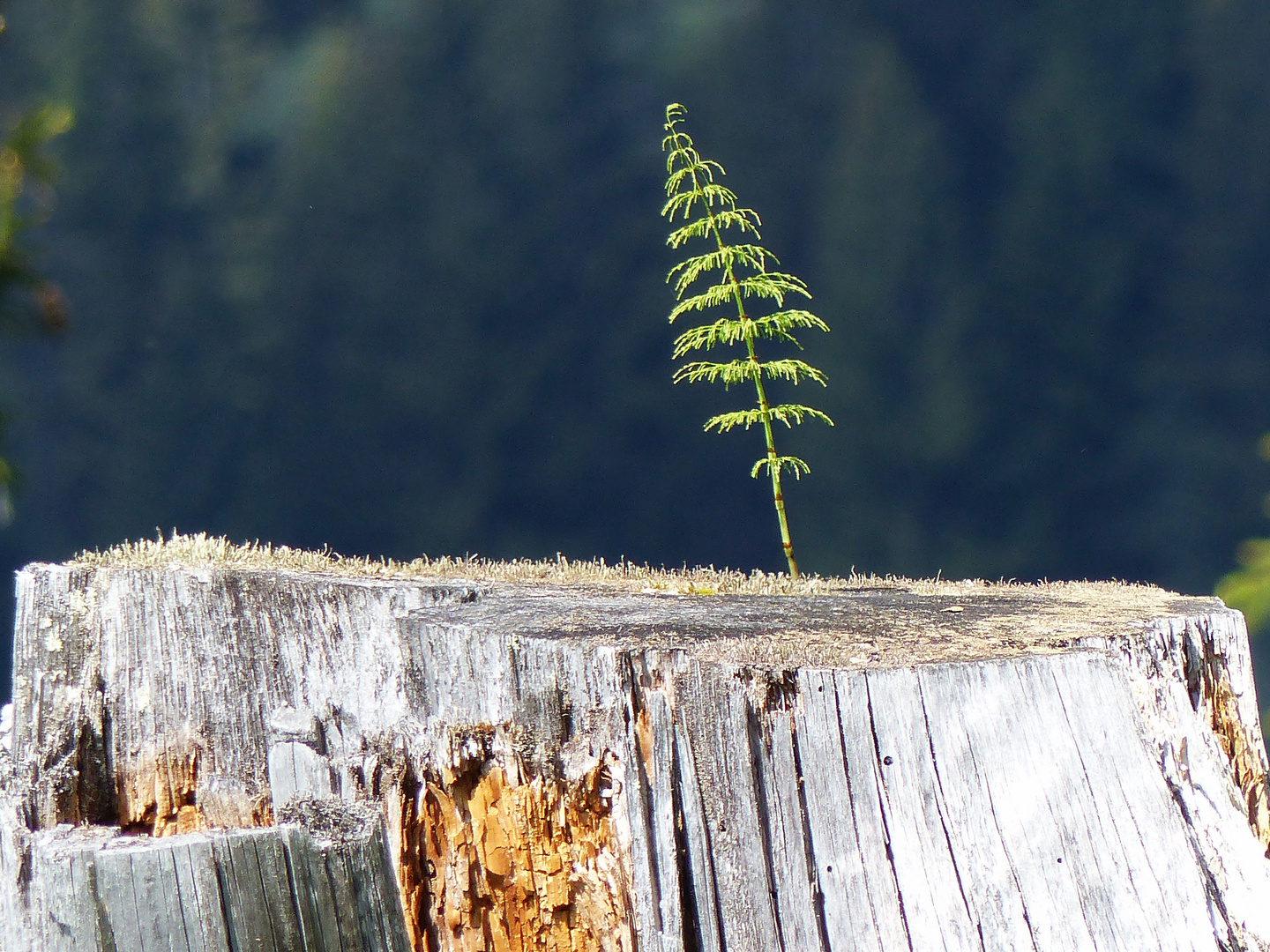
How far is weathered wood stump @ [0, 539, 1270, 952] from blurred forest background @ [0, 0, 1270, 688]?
12625 mm

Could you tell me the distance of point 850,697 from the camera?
1281 millimetres

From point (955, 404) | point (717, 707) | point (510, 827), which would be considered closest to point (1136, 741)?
point (717, 707)

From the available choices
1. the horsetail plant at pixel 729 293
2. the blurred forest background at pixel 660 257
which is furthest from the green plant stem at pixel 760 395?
the blurred forest background at pixel 660 257

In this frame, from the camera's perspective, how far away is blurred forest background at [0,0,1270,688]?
14.6m

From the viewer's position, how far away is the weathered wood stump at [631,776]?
49.3 inches

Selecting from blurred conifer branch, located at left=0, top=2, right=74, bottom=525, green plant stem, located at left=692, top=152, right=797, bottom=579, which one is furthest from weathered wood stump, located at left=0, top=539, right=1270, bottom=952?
blurred conifer branch, located at left=0, top=2, right=74, bottom=525

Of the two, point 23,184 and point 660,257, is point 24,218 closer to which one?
point 23,184

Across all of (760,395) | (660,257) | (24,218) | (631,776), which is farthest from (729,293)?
(660,257)

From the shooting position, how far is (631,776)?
1.35m

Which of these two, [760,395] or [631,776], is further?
[760,395]

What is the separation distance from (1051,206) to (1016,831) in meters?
17.1

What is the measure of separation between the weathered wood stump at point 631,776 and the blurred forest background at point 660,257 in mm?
12625

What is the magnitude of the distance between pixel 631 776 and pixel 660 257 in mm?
14579

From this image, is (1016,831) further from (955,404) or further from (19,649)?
(955,404)
